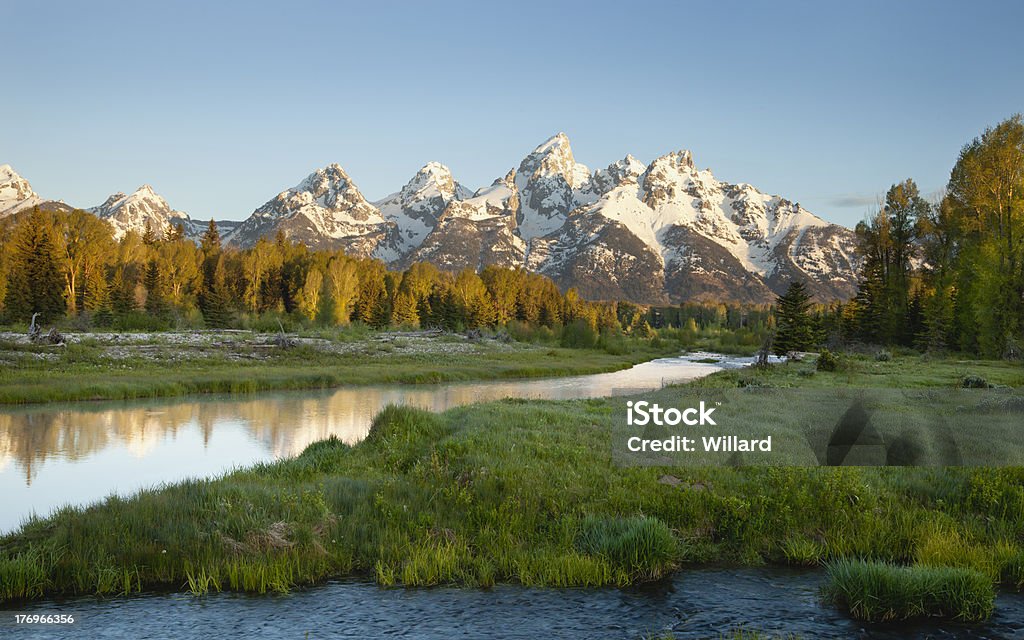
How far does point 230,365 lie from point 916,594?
1867 inches

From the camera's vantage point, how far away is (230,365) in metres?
48.4

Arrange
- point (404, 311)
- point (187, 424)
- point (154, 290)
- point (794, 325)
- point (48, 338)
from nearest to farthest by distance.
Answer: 1. point (187, 424)
2. point (48, 338)
3. point (794, 325)
4. point (154, 290)
5. point (404, 311)

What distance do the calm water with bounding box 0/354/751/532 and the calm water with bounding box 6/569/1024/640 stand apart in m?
6.90

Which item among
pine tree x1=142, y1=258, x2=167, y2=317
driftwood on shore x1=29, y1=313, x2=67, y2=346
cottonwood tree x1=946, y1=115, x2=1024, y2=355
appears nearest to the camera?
driftwood on shore x1=29, y1=313, x2=67, y2=346

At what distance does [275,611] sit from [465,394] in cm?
3277

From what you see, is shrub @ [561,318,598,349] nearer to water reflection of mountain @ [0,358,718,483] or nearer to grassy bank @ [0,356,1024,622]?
water reflection of mountain @ [0,358,718,483]

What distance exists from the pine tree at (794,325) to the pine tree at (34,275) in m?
72.5

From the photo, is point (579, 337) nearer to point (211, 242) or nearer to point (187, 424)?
point (211, 242)

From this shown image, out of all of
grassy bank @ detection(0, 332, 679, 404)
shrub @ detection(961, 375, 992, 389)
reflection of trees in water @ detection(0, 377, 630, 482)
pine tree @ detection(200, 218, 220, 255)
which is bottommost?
reflection of trees in water @ detection(0, 377, 630, 482)

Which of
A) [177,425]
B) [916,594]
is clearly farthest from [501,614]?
[177,425]

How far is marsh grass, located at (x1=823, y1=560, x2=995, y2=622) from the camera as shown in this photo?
841 centimetres

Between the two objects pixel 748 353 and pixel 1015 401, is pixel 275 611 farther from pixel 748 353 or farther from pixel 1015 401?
pixel 748 353

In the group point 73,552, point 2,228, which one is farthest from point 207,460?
point 2,228

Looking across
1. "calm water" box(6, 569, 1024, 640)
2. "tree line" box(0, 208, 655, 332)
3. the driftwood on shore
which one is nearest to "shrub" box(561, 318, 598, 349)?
"tree line" box(0, 208, 655, 332)
